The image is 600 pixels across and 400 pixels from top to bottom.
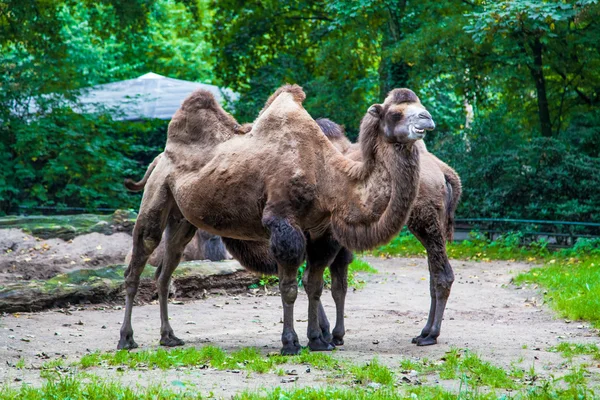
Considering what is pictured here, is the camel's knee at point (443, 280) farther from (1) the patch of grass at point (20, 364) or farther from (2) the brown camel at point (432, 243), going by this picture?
(1) the patch of grass at point (20, 364)

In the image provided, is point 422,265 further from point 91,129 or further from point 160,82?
point 160,82

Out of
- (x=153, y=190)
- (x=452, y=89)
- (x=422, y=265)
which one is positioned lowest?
(x=422, y=265)

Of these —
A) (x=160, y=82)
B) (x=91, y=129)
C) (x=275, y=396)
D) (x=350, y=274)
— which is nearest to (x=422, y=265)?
(x=350, y=274)

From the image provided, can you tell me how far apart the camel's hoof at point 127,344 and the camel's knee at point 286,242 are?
1917 millimetres

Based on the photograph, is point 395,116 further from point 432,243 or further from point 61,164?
point 61,164

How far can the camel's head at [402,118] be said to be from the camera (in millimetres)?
7062

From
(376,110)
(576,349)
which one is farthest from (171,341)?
(576,349)

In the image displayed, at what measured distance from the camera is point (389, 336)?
8844 millimetres

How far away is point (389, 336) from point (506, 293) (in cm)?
438

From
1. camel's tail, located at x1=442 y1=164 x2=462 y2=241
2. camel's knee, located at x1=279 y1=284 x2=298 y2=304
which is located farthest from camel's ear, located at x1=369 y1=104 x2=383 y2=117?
camel's knee, located at x1=279 y1=284 x2=298 y2=304

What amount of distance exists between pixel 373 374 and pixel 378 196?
67.9 inches

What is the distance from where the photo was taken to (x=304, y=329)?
952 cm

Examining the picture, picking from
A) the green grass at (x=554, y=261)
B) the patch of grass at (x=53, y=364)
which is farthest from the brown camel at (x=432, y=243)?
the patch of grass at (x=53, y=364)

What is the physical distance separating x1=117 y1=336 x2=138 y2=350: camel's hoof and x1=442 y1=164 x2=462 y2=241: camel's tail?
3469mm
